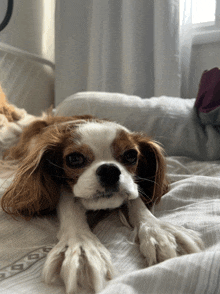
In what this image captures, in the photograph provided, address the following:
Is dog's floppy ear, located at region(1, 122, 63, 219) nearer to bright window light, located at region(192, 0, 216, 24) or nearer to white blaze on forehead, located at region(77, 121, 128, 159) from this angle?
white blaze on forehead, located at region(77, 121, 128, 159)

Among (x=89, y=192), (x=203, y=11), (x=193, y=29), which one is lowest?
(x=89, y=192)

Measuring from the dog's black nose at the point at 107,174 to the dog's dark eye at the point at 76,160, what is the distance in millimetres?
92

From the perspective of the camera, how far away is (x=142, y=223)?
0.71m

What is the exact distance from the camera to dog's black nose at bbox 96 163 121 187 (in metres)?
0.71

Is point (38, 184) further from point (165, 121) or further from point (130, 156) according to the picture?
point (165, 121)

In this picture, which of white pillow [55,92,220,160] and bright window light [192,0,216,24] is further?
bright window light [192,0,216,24]

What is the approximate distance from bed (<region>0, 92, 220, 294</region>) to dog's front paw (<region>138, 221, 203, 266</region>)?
0.07 feet

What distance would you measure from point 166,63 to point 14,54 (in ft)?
4.22

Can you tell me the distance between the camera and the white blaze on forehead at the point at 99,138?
31.9 inches

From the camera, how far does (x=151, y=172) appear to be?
3.23ft

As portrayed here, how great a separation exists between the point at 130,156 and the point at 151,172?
17 centimetres

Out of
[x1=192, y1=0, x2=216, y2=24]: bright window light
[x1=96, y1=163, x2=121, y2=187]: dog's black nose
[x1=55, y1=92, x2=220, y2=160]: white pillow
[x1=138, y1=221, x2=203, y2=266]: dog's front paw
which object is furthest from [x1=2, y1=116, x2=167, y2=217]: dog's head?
[x1=192, y1=0, x2=216, y2=24]: bright window light

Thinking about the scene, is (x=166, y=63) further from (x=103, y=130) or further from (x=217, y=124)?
(x=103, y=130)

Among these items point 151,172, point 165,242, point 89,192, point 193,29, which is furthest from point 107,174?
point 193,29
